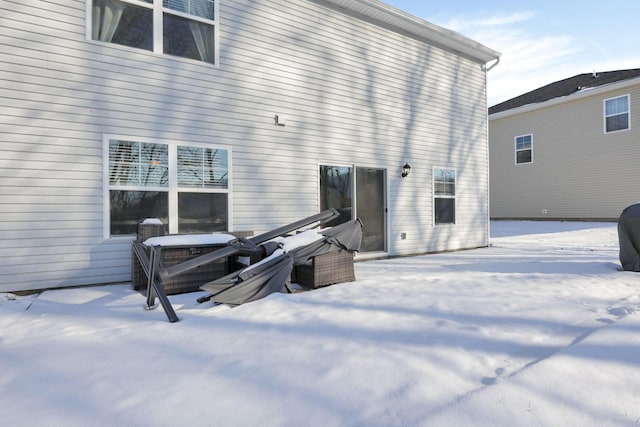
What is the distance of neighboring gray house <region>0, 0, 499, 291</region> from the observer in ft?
12.2

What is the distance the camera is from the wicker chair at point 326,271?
3.85 meters

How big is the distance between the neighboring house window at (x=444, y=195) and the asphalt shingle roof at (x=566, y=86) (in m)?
9.69

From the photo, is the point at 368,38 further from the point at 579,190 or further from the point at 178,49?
the point at 579,190

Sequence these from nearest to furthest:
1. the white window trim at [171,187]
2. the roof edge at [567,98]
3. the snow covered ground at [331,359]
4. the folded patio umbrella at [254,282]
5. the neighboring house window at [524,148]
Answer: the snow covered ground at [331,359] → the folded patio umbrella at [254,282] → the white window trim at [171,187] → the roof edge at [567,98] → the neighboring house window at [524,148]

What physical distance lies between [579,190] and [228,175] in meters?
13.7

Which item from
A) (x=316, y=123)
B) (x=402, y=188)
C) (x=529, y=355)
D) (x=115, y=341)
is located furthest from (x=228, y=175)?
(x=529, y=355)

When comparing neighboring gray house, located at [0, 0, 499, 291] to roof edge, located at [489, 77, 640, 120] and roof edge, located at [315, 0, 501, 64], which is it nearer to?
roof edge, located at [315, 0, 501, 64]

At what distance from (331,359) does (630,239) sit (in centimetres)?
470

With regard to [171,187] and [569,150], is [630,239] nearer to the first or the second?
[171,187]

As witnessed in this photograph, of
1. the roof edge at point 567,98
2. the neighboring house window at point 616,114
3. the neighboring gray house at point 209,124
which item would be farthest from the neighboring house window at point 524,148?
the neighboring gray house at point 209,124

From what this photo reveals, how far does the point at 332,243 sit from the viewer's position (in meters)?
3.88

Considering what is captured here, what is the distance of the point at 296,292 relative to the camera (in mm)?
3688

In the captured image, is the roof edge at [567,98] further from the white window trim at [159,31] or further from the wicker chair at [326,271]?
the white window trim at [159,31]

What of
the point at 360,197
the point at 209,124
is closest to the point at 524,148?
the point at 360,197
